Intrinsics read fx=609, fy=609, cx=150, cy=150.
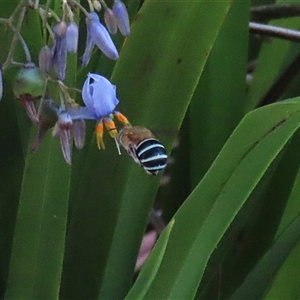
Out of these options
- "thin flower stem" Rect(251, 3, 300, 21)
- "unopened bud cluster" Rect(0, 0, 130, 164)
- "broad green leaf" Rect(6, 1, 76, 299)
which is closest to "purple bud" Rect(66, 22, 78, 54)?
"unopened bud cluster" Rect(0, 0, 130, 164)

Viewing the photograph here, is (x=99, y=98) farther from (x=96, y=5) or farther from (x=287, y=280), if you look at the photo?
(x=287, y=280)

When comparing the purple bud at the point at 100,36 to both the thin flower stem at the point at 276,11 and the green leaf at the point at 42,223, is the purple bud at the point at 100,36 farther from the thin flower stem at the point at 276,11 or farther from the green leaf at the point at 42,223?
the thin flower stem at the point at 276,11

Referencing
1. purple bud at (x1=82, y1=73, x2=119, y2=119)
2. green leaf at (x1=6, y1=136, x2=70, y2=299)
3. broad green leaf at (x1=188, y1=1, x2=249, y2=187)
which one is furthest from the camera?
broad green leaf at (x1=188, y1=1, x2=249, y2=187)

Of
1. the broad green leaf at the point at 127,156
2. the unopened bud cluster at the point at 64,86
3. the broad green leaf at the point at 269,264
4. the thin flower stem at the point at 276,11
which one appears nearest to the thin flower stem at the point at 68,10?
the unopened bud cluster at the point at 64,86

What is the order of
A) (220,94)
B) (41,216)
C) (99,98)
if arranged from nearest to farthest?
(99,98), (41,216), (220,94)

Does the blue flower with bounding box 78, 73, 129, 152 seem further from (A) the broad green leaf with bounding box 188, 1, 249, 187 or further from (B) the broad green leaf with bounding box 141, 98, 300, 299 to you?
(A) the broad green leaf with bounding box 188, 1, 249, 187

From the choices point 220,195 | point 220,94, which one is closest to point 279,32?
point 220,94
